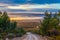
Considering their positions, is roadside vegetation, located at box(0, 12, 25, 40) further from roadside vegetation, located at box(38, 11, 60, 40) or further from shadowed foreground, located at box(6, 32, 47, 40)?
→ roadside vegetation, located at box(38, 11, 60, 40)

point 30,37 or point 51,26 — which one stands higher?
point 51,26

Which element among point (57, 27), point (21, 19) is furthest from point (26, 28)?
point (57, 27)

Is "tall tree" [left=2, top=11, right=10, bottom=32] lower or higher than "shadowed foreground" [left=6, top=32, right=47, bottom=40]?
higher

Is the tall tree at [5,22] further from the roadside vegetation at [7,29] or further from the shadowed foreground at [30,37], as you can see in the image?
the shadowed foreground at [30,37]

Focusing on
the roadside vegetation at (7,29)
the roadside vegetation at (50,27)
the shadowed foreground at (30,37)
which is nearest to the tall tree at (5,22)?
the roadside vegetation at (7,29)

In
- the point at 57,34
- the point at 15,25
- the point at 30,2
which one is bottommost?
the point at 57,34

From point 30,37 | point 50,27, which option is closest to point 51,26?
point 50,27

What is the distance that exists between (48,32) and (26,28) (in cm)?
28

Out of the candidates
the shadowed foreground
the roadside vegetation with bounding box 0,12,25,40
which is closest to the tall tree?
the roadside vegetation with bounding box 0,12,25,40

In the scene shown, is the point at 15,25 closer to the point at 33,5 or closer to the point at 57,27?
the point at 33,5

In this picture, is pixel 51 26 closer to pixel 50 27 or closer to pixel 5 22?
pixel 50 27

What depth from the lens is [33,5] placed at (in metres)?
1.32

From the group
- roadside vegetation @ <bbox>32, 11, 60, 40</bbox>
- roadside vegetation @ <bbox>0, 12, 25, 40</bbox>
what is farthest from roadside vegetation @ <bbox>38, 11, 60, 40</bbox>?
roadside vegetation @ <bbox>0, 12, 25, 40</bbox>

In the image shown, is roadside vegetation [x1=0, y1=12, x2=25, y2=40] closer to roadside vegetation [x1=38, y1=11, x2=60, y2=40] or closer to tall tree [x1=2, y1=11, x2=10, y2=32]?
tall tree [x1=2, y1=11, x2=10, y2=32]
